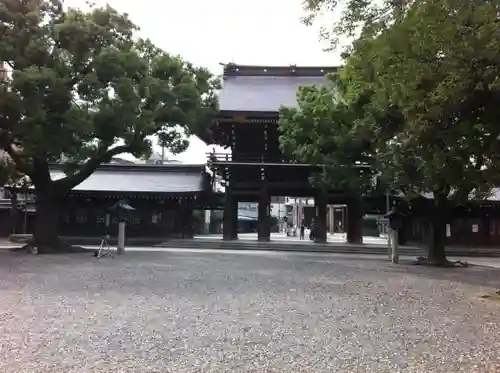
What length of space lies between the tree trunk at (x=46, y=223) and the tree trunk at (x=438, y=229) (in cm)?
1552

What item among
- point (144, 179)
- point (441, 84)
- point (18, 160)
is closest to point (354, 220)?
point (144, 179)

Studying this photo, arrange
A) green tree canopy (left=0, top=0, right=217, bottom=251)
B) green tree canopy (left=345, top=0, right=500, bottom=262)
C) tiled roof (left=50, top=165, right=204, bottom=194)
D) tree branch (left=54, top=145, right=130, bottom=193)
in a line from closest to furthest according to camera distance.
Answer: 1. green tree canopy (left=345, top=0, right=500, bottom=262)
2. green tree canopy (left=0, top=0, right=217, bottom=251)
3. tree branch (left=54, top=145, right=130, bottom=193)
4. tiled roof (left=50, top=165, right=204, bottom=194)

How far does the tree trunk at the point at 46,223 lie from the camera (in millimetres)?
23828

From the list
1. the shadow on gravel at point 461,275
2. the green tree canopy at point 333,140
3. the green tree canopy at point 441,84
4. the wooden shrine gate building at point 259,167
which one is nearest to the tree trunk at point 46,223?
the green tree canopy at point 333,140

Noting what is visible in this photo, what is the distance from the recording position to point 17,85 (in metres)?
19.2

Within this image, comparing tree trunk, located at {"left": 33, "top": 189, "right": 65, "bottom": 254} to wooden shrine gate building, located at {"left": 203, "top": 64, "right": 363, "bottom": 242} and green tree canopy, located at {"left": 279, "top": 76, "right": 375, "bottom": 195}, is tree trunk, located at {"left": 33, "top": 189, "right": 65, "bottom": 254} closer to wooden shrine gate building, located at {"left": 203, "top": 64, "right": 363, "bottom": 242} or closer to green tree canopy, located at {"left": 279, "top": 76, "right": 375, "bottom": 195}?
green tree canopy, located at {"left": 279, "top": 76, "right": 375, "bottom": 195}

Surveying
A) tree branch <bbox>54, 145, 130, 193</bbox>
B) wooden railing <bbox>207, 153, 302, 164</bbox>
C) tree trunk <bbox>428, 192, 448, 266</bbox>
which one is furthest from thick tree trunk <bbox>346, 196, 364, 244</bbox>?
tree branch <bbox>54, 145, 130, 193</bbox>

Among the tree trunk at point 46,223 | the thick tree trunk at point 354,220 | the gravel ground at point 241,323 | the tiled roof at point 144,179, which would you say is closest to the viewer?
the gravel ground at point 241,323

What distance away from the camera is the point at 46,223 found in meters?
24.1

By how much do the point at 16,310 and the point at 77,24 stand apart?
1395cm

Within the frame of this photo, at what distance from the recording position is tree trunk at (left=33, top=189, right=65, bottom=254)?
23.8m

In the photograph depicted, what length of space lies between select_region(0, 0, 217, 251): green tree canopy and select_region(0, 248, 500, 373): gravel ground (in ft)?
21.5

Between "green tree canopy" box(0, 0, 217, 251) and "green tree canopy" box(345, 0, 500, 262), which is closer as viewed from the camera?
"green tree canopy" box(345, 0, 500, 262)

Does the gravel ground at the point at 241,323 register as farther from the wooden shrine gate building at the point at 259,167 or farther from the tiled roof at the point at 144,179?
the tiled roof at the point at 144,179
